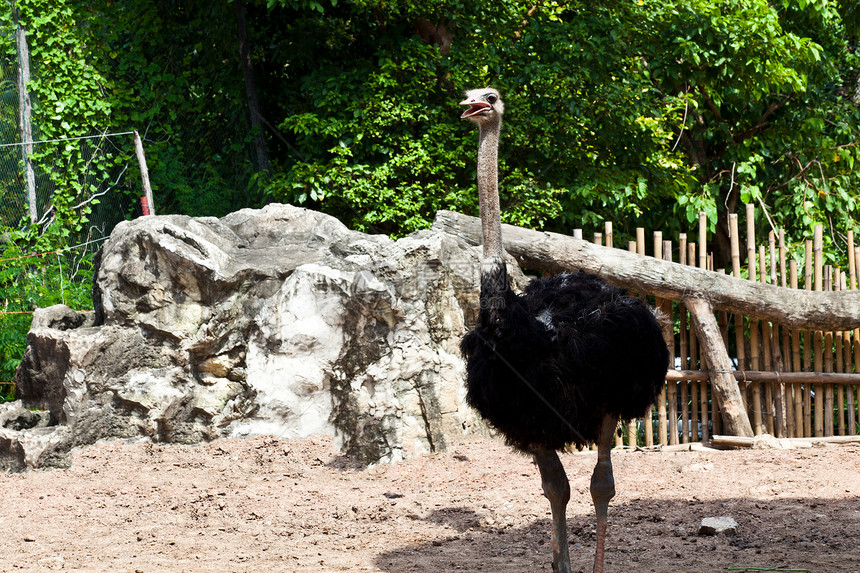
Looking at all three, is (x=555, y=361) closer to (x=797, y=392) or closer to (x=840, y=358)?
(x=797, y=392)

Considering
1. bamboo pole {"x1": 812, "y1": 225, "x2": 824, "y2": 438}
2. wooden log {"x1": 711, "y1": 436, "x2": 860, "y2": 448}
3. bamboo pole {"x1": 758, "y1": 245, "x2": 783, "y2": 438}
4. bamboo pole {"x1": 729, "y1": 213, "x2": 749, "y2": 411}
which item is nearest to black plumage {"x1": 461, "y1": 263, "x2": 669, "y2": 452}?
wooden log {"x1": 711, "y1": 436, "x2": 860, "y2": 448}

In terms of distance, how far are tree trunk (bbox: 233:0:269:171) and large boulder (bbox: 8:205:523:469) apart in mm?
3305

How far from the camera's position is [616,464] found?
6.51m

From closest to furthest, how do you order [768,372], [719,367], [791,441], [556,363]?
[556,363], [791,441], [719,367], [768,372]

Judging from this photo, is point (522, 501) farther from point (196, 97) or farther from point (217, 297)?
point (196, 97)

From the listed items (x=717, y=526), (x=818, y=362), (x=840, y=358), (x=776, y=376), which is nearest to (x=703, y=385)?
(x=776, y=376)

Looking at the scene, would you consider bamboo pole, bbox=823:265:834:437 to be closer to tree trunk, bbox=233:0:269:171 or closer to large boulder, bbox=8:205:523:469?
large boulder, bbox=8:205:523:469

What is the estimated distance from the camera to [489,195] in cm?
416

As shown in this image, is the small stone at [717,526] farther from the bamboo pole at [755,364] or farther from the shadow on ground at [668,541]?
the bamboo pole at [755,364]

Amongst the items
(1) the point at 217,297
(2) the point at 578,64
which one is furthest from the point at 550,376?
(2) the point at 578,64

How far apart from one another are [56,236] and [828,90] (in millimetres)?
10137

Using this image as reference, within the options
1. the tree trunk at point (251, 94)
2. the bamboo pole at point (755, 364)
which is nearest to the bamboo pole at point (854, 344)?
the bamboo pole at point (755, 364)

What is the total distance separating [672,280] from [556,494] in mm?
3490

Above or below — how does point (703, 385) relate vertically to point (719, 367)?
below
